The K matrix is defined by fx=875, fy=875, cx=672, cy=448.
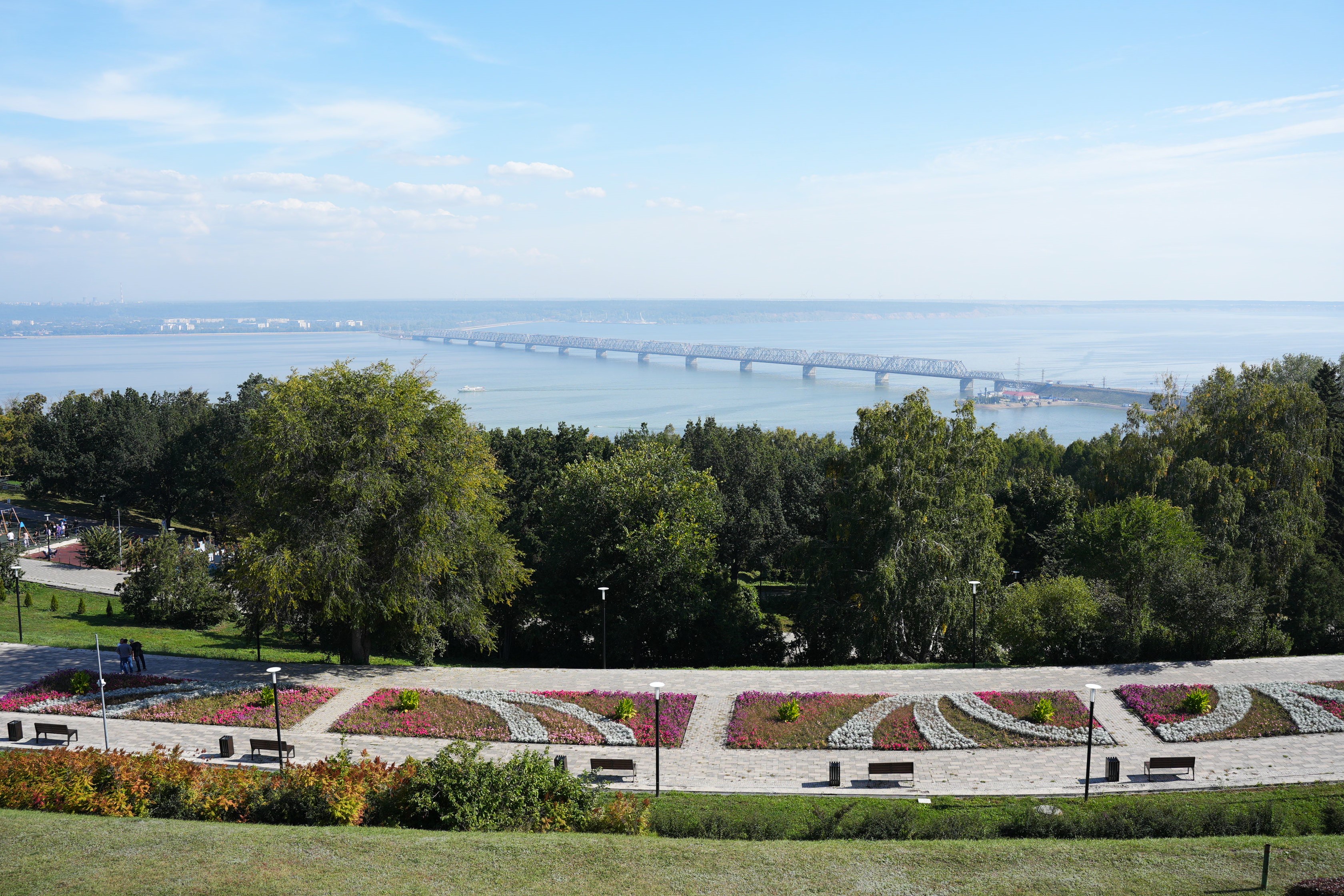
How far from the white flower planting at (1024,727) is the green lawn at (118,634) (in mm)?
16645

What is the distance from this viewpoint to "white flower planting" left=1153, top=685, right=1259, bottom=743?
2039cm

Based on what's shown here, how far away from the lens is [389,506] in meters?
24.9

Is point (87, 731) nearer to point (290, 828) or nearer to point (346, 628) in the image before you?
point (346, 628)

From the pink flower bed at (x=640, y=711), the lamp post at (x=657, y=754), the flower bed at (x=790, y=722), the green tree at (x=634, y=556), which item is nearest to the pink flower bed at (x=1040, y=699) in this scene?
the flower bed at (x=790, y=722)

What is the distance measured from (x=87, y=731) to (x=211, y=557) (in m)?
32.1

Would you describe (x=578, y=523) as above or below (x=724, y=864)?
above

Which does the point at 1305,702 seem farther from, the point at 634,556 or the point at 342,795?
the point at 342,795

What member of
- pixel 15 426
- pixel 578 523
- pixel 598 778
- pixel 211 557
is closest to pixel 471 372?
pixel 15 426

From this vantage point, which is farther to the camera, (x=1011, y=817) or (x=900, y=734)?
(x=900, y=734)

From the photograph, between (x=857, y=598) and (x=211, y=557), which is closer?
(x=857, y=598)

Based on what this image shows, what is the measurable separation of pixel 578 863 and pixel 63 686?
17667 millimetres

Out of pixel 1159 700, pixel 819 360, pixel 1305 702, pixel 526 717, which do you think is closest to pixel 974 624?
pixel 1159 700

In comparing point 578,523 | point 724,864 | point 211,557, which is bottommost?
point 211,557

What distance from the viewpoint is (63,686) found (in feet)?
76.1
